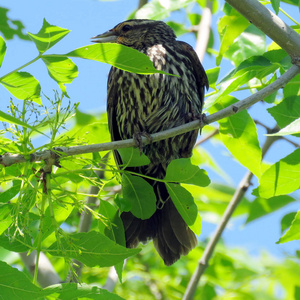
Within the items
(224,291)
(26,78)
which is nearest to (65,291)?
(26,78)

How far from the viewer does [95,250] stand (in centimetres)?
193

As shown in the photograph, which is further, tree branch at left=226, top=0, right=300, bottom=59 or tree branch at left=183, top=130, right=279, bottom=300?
tree branch at left=183, top=130, right=279, bottom=300

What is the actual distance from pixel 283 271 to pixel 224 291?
227 centimetres

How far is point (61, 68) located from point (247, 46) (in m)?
1.22

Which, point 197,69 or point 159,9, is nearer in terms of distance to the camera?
point 159,9

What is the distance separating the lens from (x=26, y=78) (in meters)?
2.12

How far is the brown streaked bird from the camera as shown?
3.03m

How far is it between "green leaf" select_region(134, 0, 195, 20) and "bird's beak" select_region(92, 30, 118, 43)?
2.25ft

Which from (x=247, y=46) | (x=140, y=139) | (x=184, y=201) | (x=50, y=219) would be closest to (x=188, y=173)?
(x=184, y=201)

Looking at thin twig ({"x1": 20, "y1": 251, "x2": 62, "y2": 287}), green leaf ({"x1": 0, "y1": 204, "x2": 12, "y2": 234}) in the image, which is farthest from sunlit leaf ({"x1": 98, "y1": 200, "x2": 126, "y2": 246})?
thin twig ({"x1": 20, "y1": 251, "x2": 62, "y2": 287})

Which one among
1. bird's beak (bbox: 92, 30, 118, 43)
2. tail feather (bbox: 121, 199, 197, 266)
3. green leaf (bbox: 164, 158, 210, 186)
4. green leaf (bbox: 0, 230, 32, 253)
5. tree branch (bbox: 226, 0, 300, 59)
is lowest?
green leaf (bbox: 0, 230, 32, 253)

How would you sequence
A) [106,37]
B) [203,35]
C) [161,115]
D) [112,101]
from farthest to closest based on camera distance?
[106,37] < [203,35] < [112,101] < [161,115]

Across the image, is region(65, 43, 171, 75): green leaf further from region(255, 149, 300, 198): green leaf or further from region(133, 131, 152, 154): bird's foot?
region(255, 149, 300, 198): green leaf

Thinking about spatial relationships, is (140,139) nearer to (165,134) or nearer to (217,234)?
(165,134)
